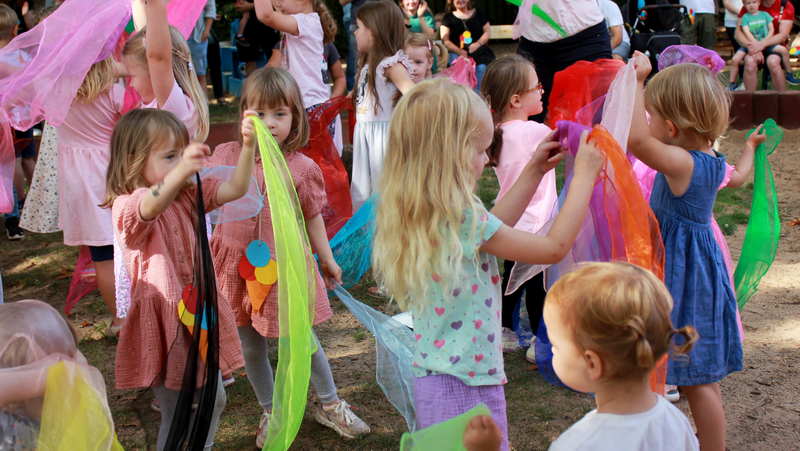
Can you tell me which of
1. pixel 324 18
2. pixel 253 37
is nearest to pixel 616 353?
pixel 324 18

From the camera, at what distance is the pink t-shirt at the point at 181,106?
8.68 ft

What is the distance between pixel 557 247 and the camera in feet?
5.65

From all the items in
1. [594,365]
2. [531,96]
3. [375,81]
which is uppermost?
[531,96]

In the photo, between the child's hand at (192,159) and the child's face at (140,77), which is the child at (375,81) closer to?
the child's face at (140,77)

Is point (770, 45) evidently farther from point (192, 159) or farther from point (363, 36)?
point (192, 159)

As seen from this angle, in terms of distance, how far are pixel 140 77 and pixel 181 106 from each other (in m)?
0.29

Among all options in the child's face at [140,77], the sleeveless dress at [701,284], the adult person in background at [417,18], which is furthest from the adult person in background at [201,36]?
the sleeveless dress at [701,284]

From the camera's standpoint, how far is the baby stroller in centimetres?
728

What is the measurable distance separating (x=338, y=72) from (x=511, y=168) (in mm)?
2634

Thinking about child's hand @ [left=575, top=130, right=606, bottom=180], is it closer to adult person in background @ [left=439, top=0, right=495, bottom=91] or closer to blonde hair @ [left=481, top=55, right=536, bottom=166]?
blonde hair @ [left=481, top=55, right=536, bottom=166]

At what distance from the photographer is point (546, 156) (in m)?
1.97

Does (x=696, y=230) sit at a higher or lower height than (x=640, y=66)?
lower

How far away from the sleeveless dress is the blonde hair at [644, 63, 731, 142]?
93 millimetres

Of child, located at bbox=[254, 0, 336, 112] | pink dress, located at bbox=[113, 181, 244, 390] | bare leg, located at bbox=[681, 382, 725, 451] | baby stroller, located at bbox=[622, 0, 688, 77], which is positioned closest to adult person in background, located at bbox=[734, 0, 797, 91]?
baby stroller, located at bbox=[622, 0, 688, 77]
